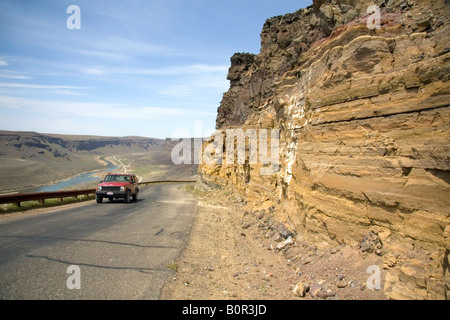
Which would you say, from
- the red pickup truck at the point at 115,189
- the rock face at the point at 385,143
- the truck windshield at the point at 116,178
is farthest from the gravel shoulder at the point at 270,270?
the truck windshield at the point at 116,178

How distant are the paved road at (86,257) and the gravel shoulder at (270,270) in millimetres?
549

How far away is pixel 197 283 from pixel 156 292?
1.03 m

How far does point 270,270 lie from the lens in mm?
7008

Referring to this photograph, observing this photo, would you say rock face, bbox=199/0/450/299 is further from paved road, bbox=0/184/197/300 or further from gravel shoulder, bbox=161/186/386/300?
paved road, bbox=0/184/197/300

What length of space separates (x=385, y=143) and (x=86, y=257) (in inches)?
269

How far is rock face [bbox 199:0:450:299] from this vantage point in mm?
4648

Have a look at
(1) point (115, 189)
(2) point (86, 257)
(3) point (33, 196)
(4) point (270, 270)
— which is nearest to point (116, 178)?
(1) point (115, 189)

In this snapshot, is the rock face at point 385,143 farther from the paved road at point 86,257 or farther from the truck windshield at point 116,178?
the truck windshield at point 116,178

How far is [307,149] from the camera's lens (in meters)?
8.23

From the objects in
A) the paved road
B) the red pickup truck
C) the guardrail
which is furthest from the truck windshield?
the paved road

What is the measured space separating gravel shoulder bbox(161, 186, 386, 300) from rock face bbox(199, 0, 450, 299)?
38cm

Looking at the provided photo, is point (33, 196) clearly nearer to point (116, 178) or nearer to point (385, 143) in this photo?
point (116, 178)

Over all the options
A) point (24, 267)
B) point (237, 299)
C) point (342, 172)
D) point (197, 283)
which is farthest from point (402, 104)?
point (24, 267)
